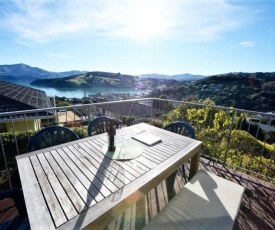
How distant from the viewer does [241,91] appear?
2420cm

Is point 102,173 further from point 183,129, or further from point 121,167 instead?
point 183,129

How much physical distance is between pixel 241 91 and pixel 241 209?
2658 centimetres

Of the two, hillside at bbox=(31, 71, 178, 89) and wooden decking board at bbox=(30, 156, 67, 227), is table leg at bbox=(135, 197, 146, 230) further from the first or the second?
hillside at bbox=(31, 71, 178, 89)

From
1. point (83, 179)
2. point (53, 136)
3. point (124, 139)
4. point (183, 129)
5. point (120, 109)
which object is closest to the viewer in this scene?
point (83, 179)

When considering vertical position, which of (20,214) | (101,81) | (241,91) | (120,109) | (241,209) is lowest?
(241,209)

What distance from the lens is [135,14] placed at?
3.82 metres

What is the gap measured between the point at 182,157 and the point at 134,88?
2902 inches

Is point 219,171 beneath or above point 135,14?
beneath

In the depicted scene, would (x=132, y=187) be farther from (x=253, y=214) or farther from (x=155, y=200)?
(x=253, y=214)

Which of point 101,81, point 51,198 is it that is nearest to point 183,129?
point 51,198

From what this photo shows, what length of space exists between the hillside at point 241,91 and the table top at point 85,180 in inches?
774

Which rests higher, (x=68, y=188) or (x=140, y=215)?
(x=68, y=188)

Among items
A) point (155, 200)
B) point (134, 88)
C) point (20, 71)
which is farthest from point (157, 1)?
point (20, 71)

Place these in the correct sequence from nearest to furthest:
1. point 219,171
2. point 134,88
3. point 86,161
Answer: point 86,161 → point 219,171 → point 134,88
